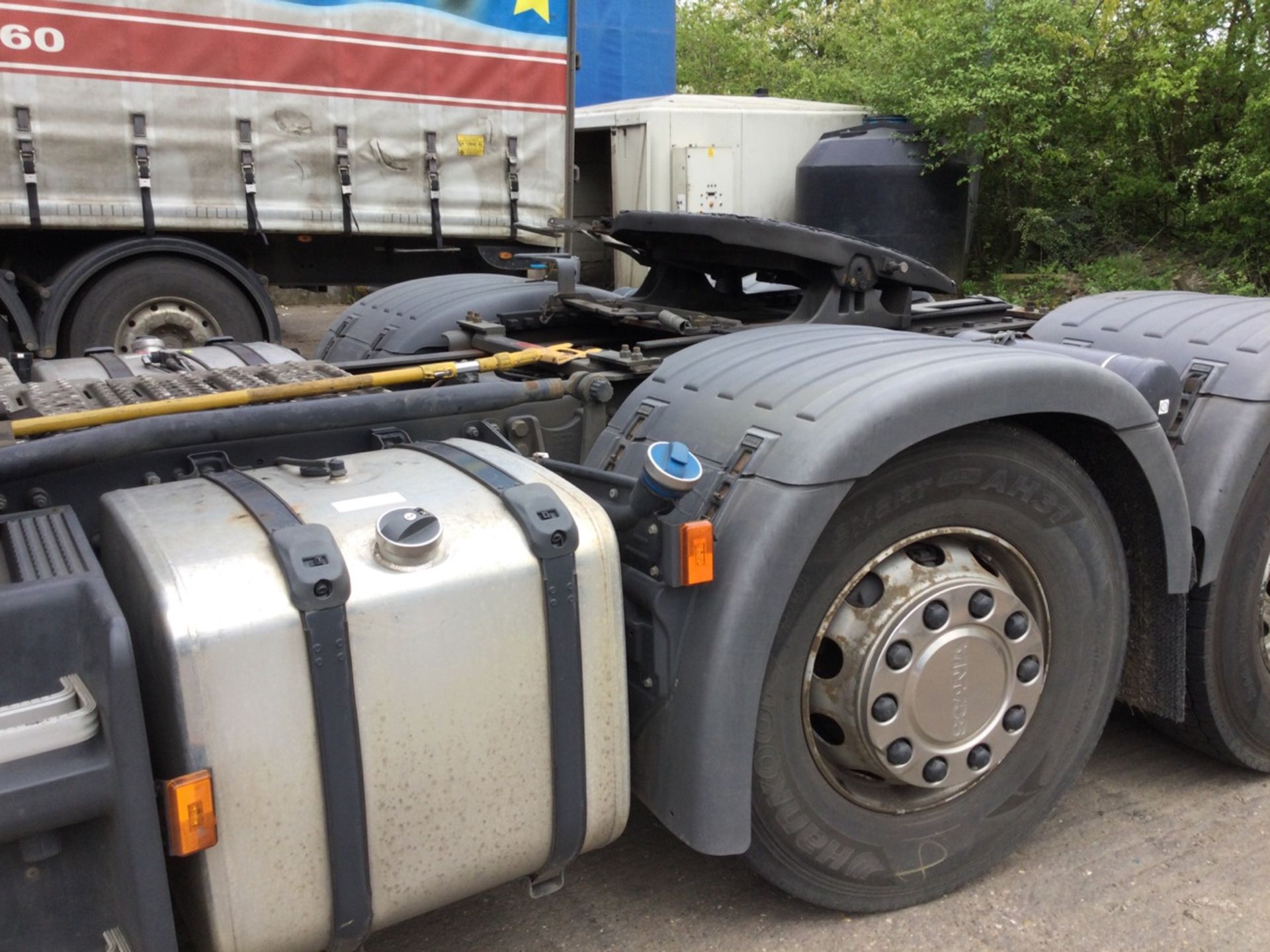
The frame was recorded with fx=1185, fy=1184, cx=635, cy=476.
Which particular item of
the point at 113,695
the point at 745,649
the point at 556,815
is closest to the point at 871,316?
the point at 745,649

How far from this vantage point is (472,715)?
204cm

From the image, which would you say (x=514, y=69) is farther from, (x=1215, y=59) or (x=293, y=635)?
(x=293, y=635)

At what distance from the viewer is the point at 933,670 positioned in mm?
2523

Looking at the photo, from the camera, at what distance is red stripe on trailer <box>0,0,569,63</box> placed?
7.53 m

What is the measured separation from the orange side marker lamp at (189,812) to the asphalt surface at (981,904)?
3.34 feet

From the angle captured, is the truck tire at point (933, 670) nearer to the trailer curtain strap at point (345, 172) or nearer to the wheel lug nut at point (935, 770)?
the wheel lug nut at point (935, 770)

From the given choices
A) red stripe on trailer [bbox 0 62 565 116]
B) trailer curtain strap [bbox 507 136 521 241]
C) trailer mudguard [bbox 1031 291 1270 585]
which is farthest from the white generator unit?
trailer mudguard [bbox 1031 291 1270 585]

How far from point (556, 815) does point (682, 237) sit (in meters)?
2.00

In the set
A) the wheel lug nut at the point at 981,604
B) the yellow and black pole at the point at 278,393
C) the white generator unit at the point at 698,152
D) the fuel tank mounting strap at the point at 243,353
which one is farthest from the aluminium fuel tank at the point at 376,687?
the white generator unit at the point at 698,152

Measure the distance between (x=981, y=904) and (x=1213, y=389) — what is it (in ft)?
4.75

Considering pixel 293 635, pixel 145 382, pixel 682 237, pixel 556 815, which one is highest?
pixel 682 237

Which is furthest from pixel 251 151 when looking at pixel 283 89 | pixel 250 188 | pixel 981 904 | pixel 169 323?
pixel 981 904

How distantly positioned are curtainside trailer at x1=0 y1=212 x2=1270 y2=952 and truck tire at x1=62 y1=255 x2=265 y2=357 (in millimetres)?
5239

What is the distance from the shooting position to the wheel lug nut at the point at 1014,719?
2680 mm
